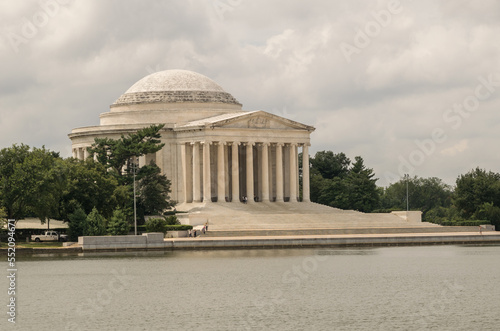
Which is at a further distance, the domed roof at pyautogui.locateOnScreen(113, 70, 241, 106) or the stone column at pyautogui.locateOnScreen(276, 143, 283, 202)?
the domed roof at pyautogui.locateOnScreen(113, 70, 241, 106)

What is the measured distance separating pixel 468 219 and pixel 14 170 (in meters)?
62.0

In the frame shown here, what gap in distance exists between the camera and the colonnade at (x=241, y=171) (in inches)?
5089

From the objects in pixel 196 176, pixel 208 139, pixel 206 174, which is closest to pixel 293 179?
pixel 206 174

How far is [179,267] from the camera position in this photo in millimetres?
80562

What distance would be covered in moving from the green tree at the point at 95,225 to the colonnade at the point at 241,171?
2570cm

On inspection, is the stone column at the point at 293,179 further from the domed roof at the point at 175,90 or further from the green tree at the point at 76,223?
the green tree at the point at 76,223

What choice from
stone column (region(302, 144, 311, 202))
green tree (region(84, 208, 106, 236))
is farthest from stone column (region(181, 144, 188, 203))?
green tree (region(84, 208, 106, 236))

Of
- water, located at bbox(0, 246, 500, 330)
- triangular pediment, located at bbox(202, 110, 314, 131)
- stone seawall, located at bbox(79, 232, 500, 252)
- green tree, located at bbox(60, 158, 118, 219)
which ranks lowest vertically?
water, located at bbox(0, 246, 500, 330)

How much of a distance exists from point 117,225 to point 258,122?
3052 centimetres

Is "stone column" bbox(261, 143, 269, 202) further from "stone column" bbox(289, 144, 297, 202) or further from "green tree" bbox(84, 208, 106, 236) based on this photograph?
"green tree" bbox(84, 208, 106, 236)

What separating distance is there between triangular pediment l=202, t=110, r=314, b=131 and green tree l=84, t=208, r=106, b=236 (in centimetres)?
2711

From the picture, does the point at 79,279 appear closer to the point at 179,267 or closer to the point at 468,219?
the point at 179,267

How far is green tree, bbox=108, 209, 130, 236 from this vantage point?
4156 inches

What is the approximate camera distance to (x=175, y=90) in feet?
452
